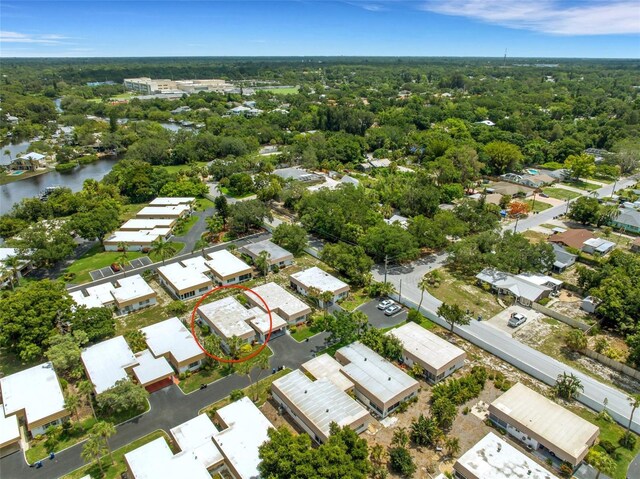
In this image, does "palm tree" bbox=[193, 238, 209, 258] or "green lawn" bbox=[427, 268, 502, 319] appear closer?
"green lawn" bbox=[427, 268, 502, 319]

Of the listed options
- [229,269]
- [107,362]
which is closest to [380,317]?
[229,269]

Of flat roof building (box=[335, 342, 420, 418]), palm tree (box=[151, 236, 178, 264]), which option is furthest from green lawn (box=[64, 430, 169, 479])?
palm tree (box=[151, 236, 178, 264])

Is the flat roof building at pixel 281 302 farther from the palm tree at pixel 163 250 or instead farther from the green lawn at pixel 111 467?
the green lawn at pixel 111 467

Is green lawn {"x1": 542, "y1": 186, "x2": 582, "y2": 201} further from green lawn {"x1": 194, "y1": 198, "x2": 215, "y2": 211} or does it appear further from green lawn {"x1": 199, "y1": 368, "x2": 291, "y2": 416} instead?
green lawn {"x1": 199, "y1": 368, "x2": 291, "y2": 416}

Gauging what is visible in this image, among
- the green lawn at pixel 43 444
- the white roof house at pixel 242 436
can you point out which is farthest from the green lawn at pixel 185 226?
the white roof house at pixel 242 436

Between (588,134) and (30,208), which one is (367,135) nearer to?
(588,134)

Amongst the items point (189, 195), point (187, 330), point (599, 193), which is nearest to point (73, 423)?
point (187, 330)

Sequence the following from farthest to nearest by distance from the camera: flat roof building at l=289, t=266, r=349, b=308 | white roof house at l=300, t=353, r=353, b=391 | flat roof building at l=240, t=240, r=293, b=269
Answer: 1. flat roof building at l=240, t=240, r=293, b=269
2. flat roof building at l=289, t=266, r=349, b=308
3. white roof house at l=300, t=353, r=353, b=391

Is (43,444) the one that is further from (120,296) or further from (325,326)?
(325,326)
